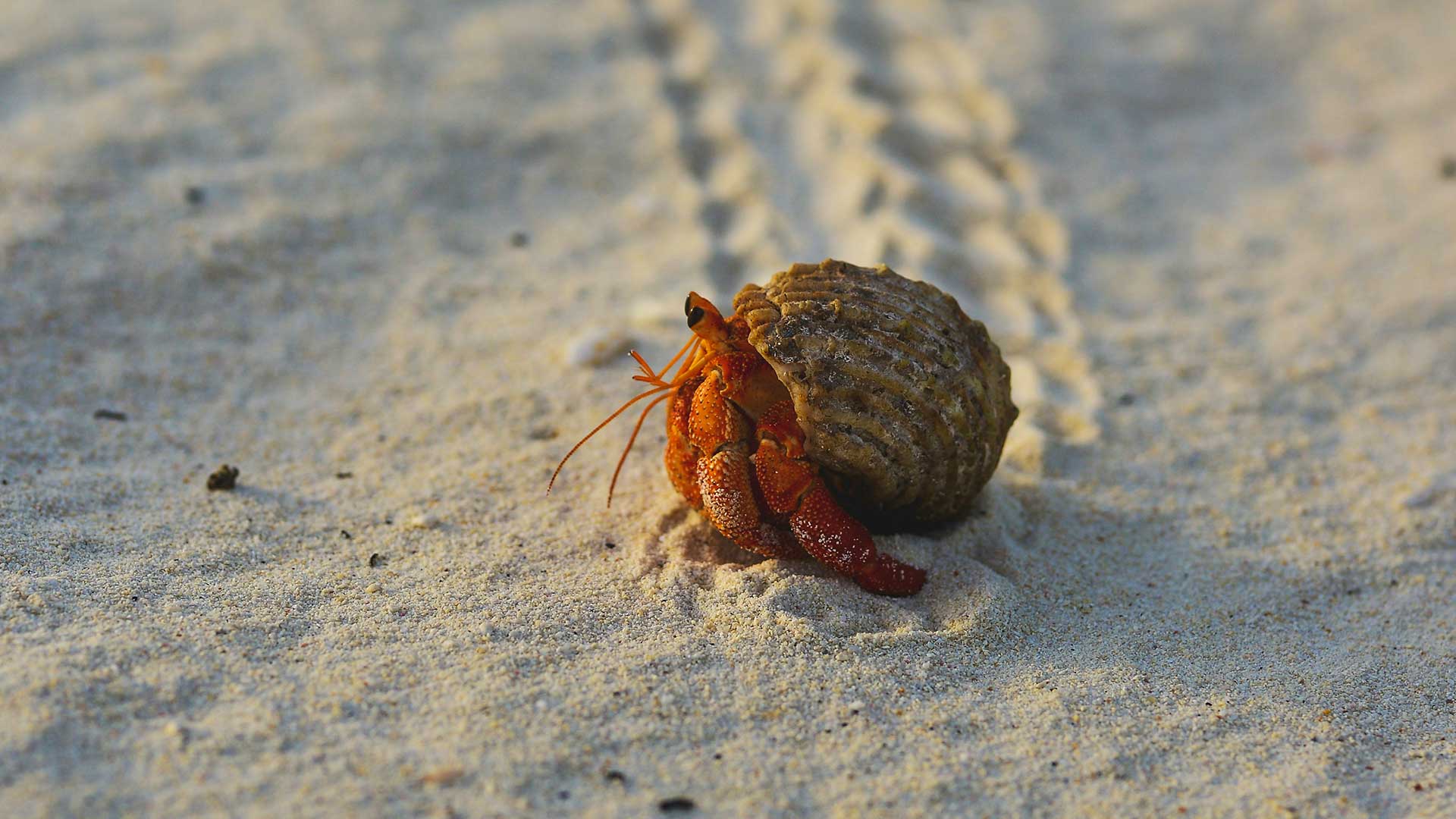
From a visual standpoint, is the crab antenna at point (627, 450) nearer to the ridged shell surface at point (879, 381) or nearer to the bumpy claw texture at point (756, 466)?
the bumpy claw texture at point (756, 466)

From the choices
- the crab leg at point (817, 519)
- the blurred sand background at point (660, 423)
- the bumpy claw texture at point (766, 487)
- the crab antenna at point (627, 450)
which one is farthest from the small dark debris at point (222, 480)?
the crab leg at point (817, 519)

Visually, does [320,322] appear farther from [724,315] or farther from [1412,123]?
[1412,123]

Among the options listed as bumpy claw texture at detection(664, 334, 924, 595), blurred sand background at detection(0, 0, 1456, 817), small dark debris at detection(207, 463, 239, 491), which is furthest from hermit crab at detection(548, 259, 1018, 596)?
small dark debris at detection(207, 463, 239, 491)

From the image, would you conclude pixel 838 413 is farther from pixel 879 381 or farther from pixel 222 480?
pixel 222 480

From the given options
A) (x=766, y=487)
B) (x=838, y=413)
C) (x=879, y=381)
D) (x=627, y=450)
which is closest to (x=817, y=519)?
(x=766, y=487)

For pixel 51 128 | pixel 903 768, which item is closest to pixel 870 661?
pixel 903 768

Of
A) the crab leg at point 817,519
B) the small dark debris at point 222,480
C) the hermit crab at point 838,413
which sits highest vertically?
the hermit crab at point 838,413

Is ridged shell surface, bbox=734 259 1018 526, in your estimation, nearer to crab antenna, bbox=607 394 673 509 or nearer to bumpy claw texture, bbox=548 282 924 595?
bumpy claw texture, bbox=548 282 924 595
